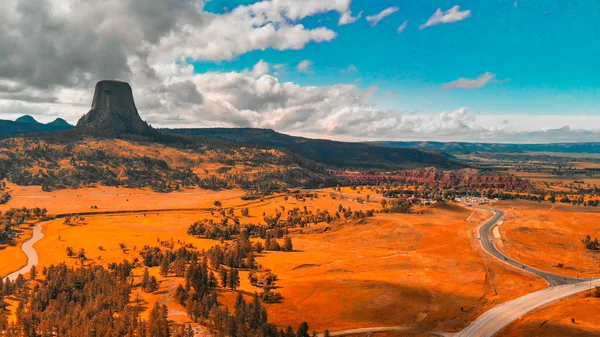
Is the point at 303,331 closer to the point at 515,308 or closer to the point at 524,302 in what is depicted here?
the point at 515,308

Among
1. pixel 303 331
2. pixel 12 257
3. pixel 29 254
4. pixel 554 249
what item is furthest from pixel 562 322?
pixel 12 257

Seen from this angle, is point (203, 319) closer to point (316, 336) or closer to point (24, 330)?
point (316, 336)

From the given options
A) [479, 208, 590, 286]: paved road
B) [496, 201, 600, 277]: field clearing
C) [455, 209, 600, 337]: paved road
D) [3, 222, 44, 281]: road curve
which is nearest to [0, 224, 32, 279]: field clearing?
[3, 222, 44, 281]: road curve

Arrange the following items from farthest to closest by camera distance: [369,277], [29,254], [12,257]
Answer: [29,254], [12,257], [369,277]

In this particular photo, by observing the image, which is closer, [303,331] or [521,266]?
[303,331]

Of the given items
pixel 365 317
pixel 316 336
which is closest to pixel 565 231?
pixel 365 317
